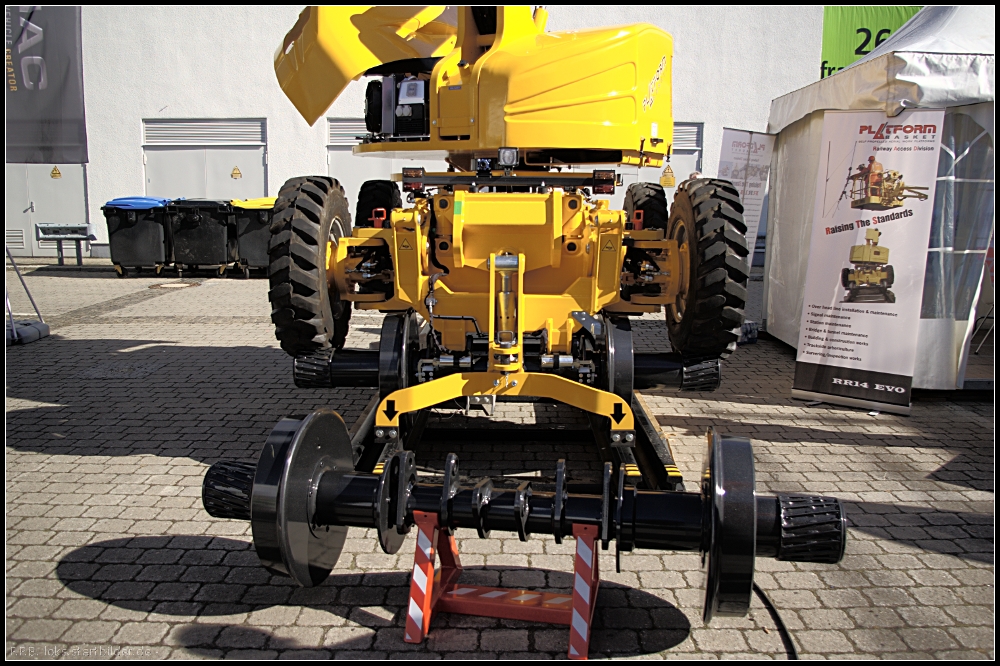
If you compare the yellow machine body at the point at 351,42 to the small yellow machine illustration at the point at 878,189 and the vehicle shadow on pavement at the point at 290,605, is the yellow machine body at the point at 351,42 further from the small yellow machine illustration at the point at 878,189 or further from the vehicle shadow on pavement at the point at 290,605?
the small yellow machine illustration at the point at 878,189

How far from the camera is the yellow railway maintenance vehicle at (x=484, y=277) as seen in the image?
9.70 feet

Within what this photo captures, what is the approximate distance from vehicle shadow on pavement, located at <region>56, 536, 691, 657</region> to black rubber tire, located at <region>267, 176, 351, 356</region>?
183 cm

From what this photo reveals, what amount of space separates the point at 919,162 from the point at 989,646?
181 inches

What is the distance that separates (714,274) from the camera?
512 cm

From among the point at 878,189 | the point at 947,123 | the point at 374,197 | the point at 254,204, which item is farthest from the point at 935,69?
the point at 254,204

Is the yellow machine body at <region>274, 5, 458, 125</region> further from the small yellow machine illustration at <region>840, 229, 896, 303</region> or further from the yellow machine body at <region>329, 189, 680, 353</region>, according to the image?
the small yellow machine illustration at <region>840, 229, 896, 303</region>

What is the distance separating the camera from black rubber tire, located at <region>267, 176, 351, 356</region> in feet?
17.0

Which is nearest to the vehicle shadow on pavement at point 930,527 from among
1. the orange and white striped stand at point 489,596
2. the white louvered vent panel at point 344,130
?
the orange and white striped stand at point 489,596

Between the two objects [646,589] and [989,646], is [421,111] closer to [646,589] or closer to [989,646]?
[646,589]

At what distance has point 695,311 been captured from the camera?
5.25 m

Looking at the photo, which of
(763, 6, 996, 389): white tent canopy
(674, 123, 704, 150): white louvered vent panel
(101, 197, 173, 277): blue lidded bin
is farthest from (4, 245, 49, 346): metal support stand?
(674, 123, 704, 150): white louvered vent panel

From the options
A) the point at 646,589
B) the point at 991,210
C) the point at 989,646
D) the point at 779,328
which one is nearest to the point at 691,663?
the point at 646,589

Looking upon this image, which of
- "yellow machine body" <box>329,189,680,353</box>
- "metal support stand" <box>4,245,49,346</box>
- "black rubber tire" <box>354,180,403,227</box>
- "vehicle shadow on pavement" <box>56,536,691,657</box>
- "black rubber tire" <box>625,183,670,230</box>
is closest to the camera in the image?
"vehicle shadow on pavement" <box>56,536,691,657</box>

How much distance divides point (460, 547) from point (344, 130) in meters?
16.0
